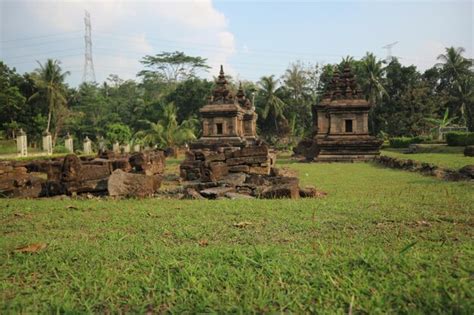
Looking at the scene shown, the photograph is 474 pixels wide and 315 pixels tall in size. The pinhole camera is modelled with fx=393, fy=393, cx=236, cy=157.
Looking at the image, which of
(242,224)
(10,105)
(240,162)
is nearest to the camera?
(242,224)

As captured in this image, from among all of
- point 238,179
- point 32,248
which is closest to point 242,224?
point 32,248

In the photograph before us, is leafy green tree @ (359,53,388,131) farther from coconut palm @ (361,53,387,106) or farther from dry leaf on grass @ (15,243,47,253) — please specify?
dry leaf on grass @ (15,243,47,253)

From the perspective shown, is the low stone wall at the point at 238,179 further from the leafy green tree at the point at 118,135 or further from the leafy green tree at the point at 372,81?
the leafy green tree at the point at 372,81

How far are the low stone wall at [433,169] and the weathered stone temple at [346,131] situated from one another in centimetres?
434

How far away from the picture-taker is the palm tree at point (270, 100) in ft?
151

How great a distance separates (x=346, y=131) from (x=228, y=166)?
1305cm

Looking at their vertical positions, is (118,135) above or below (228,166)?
above

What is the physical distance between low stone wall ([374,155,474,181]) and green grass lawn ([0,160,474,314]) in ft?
15.9

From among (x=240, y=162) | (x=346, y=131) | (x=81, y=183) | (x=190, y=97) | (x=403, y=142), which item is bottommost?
(x=81, y=183)

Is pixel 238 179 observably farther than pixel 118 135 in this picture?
No

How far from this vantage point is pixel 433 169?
38.7 ft

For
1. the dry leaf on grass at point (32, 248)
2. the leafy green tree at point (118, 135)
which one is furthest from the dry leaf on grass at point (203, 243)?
the leafy green tree at point (118, 135)

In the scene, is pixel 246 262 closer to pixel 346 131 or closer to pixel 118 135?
pixel 346 131

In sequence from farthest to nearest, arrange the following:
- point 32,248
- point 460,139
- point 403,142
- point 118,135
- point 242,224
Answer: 1. point 118,135
2. point 403,142
3. point 460,139
4. point 242,224
5. point 32,248
